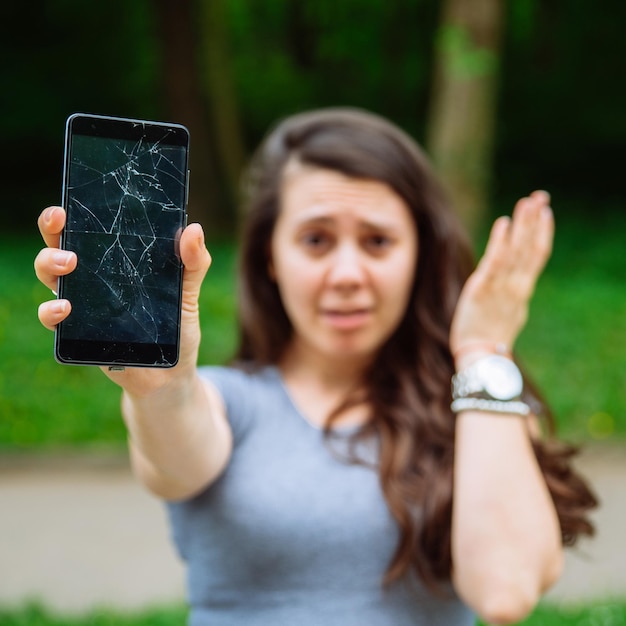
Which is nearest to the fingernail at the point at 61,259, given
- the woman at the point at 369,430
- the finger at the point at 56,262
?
the finger at the point at 56,262

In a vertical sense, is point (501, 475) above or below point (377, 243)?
below

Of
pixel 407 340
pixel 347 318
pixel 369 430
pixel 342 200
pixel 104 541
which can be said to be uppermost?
pixel 342 200

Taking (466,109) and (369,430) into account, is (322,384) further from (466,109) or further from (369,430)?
(466,109)

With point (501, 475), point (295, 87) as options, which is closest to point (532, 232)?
point (501, 475)

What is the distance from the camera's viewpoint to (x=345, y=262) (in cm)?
218

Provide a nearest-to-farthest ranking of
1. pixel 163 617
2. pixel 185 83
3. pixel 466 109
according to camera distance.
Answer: pixel 163 617, pixel 466 109, pixel 185 83

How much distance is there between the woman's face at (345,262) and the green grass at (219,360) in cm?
413

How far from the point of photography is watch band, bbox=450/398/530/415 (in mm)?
2098

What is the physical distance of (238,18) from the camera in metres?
18.5

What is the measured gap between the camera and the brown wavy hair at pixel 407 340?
6.90 feet

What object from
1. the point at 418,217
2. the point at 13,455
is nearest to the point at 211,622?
the point at 418,217

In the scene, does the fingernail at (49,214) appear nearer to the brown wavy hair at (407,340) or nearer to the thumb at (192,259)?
the thumb at (192,259)

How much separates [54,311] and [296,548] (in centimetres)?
86

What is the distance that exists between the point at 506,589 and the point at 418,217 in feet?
3.02
